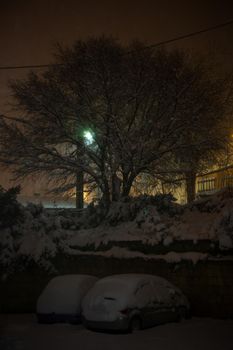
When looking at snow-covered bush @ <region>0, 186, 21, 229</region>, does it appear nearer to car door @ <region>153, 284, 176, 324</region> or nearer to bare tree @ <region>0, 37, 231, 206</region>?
bare tree @ <region>0, 37, 231, 206</region>

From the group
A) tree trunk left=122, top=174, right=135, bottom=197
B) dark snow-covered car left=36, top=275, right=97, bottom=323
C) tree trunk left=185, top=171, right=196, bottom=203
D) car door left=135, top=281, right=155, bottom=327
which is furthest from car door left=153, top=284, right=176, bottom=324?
tree trunk left=185, top=171, right=196, bottom=203

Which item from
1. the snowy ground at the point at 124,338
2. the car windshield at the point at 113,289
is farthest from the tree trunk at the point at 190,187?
the car windshield at the point at 113,289

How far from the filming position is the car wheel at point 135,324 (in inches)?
503

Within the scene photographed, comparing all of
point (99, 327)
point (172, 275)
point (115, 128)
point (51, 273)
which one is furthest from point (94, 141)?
point (99, 327)

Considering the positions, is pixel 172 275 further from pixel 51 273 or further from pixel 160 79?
pixel 160 79

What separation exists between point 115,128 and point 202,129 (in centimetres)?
357

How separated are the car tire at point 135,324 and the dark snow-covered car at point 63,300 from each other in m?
1.74

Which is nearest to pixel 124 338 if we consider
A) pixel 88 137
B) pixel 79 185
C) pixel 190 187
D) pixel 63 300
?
pixel 63 300

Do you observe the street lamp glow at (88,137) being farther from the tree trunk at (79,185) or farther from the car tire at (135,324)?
the car tire at (135,324)

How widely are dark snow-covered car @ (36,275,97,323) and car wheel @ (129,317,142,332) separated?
173cm

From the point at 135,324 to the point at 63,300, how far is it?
2268 mm

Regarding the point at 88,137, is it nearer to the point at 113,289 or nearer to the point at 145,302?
the point at 113,289

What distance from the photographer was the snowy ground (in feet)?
38.7

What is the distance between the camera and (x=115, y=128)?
74.1ft
